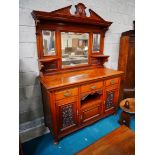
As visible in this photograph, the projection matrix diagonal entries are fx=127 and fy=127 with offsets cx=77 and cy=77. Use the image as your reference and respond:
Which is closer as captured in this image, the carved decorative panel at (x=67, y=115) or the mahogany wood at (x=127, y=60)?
the carved decorative panel at (x=67, y=115)

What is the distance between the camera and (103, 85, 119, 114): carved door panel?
7.38ft

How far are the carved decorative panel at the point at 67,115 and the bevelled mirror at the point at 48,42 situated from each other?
0.87 m

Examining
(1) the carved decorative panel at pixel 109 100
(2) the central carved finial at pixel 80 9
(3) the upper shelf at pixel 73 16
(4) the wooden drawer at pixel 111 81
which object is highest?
(2) the central carved finial at pixel 80 9

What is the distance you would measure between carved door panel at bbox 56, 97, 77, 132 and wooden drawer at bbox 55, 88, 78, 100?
61mm

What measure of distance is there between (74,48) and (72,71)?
0.40 meters

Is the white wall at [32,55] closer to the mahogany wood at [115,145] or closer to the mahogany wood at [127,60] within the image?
the mahogany wood at [127,60]

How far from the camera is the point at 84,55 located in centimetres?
236

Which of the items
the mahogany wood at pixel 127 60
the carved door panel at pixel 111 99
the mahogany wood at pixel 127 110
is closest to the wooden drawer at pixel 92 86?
the carved door panel at pixel 111 99

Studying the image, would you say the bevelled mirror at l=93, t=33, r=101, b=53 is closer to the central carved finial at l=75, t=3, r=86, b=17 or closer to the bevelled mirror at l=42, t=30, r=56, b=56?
the central carved finial at l=75, t=3, r=86, b=17

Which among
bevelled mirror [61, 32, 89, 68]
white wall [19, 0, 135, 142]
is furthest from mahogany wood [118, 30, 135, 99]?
bevelled mirror [61, 32, 89, 68]

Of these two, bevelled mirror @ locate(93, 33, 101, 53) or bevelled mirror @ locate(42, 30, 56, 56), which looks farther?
bevelled mirror @ locate(93, 33, 101, 53)

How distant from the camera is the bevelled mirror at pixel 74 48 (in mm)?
2096
